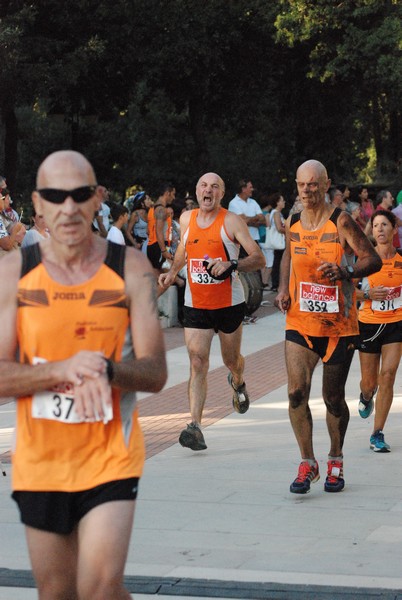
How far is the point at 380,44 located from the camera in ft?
111

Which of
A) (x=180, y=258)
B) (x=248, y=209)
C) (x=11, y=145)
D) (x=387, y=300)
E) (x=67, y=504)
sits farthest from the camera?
(x=11, y=145)

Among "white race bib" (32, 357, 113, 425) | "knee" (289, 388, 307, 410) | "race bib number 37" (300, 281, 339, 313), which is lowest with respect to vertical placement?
"knee" (289, 388, 307, 410)

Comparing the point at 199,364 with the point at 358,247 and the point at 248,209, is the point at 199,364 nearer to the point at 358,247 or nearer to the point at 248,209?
the point at 358,247

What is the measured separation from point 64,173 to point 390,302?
18.7 ft

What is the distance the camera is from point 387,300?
30.3 ft

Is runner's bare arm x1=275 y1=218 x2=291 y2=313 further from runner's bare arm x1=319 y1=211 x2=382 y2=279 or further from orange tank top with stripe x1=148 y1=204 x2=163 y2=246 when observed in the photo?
orange tank top with stripe x1=148 y1=204 x2=163 y2=246

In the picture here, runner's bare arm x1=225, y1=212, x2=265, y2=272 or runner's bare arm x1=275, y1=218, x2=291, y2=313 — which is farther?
runner's bare arm x1=225, y1=212, x2=265, y2=272

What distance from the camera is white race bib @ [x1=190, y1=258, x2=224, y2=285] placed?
914 cm

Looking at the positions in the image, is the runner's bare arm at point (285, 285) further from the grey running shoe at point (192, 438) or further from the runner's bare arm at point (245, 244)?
the grey running shoe at point (192, 438)

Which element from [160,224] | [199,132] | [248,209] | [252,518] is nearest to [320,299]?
[252,518]

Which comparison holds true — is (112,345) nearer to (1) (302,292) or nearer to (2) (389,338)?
(1) (302,292)

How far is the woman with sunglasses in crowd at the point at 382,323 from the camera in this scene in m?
9.07

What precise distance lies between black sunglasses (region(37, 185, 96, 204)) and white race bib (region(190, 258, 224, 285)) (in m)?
5.26

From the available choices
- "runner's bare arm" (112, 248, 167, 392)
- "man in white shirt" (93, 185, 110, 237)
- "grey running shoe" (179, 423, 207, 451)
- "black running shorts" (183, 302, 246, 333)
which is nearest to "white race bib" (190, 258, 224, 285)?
"black running shorts" (183, 302, 246, 333)
